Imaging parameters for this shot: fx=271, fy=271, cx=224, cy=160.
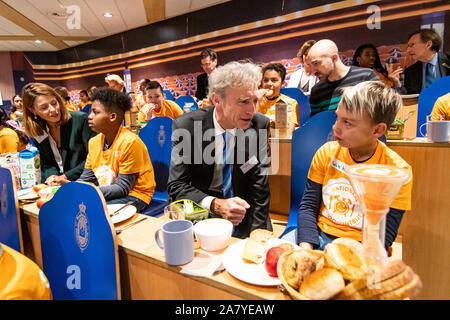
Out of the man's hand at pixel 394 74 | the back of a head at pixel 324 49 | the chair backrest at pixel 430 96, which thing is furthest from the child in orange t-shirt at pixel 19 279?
the man's hand at pixel 394 74

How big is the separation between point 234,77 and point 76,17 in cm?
843

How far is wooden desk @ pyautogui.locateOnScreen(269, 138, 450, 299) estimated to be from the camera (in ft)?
5.52

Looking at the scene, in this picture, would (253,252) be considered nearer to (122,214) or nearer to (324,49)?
(122,214)

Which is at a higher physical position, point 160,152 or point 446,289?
point 160,152

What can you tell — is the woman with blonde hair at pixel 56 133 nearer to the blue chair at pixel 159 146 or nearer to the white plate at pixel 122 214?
the blue chair at pixel 159 146

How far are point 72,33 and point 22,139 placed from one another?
7767mm

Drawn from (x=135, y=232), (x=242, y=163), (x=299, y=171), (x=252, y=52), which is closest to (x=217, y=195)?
(x=242, y=163)

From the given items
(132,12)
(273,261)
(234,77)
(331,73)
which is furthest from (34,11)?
(273,261)

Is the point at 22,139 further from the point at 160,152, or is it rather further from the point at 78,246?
the point at 78,246

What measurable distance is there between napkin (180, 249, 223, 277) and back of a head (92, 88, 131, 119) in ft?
4.82

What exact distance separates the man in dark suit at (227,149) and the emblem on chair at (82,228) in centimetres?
59

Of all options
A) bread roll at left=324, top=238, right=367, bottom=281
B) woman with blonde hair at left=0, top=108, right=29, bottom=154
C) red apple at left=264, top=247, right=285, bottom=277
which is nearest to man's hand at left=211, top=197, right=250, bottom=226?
red apple at left=264, top=247, right=285, bottom=277

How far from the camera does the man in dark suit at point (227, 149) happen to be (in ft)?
5.02

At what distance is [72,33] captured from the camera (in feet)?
30.8
